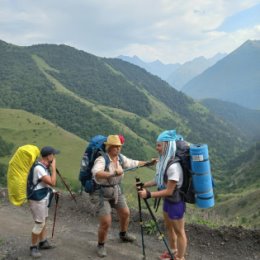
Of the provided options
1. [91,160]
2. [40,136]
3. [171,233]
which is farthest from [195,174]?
[40,136]

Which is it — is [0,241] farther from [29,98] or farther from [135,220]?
[29,98]

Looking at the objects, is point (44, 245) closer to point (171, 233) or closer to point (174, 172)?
point (171, 233)

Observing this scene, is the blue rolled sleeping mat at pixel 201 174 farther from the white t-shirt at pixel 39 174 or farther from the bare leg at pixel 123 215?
the white t-shirt at pixel 39 174

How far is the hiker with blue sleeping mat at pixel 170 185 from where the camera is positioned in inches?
263

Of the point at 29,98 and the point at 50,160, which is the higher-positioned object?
the point at 29,98

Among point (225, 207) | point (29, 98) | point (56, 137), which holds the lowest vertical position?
point (225, 207)

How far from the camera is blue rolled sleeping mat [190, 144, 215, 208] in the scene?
648 centimetres

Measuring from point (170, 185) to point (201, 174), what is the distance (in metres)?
0.57

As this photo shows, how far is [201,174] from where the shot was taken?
6.54m

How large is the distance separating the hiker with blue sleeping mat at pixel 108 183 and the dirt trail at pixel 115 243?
2.24 ft

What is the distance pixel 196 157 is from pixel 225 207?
2829 inches

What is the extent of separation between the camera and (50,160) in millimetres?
7840

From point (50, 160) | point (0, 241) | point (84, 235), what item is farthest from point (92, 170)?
point (0, 241)

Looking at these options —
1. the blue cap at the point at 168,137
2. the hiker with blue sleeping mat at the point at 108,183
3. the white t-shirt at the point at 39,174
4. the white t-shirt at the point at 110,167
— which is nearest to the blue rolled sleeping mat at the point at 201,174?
the blue cap at the point at 168,137
